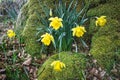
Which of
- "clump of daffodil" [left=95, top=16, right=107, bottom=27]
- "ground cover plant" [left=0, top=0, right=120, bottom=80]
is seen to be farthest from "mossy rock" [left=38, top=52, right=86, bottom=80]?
"clump of daffodil" [left=95, top=16, right=107, bottom=27]

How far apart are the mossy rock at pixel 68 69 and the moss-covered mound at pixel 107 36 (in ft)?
0.80

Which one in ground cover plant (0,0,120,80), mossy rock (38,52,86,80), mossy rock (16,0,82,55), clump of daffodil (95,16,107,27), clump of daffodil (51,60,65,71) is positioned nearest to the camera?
clump of daffodil (51,60,65,71)

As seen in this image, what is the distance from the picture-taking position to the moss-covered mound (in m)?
3.35

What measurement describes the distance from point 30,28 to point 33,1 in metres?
0.61

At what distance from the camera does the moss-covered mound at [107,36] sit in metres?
3.35

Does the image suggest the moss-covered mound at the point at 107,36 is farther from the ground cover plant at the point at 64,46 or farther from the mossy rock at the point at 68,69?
the mossy rock at the point at 68,69

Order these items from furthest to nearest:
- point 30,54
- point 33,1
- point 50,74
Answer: point 33,1
point 30,54
point 50,74

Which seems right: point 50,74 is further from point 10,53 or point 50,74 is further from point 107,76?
point 10,53

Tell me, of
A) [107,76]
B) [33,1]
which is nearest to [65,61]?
[107,76]

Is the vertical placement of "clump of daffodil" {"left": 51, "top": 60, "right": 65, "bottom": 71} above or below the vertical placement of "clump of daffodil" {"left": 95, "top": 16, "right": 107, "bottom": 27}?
below

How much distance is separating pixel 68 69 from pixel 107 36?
0.83m

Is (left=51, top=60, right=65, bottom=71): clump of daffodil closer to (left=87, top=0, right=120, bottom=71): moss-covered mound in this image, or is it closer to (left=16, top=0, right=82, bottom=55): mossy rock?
(left=87, top=0, right=120, bottom=71): moss-covered mound

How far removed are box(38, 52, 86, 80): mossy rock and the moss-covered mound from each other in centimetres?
25

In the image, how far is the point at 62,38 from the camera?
142 inches
